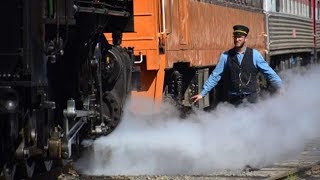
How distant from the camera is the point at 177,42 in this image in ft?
33.4

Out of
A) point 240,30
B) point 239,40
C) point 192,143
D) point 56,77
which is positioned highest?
point 240,30

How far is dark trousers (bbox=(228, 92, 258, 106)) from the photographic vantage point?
8.25 m

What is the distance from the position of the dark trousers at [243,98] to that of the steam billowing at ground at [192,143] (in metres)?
0.08

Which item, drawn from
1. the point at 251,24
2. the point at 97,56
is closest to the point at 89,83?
the point at 97,56

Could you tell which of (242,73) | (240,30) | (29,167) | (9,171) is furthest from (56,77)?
(242,73)

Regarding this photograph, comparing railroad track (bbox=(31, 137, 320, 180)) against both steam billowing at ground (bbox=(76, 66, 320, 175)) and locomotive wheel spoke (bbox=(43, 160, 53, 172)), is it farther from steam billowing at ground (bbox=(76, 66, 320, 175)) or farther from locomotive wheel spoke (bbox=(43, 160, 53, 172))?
locomotive wheel spoke (bbox=(43, 160, 53, 172))

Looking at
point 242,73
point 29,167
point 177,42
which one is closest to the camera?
point 29,167

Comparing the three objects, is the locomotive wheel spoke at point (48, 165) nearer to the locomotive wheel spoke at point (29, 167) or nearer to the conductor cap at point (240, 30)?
the locomotive wheel spoke at point (29, 167)

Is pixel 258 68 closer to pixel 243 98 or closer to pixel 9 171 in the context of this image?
pixel 243 98

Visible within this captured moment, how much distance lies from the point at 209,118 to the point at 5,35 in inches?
167

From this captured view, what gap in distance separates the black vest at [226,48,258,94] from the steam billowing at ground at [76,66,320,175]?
0.86 ft

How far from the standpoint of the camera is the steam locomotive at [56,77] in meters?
5.04

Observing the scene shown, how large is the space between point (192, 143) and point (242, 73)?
1013 millimetres

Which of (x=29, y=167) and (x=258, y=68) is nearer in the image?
(x=29, y=167)
